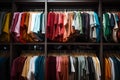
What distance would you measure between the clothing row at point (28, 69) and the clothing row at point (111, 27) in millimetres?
1053

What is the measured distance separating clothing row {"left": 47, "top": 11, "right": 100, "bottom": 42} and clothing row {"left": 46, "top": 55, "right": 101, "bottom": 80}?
342 millimetres

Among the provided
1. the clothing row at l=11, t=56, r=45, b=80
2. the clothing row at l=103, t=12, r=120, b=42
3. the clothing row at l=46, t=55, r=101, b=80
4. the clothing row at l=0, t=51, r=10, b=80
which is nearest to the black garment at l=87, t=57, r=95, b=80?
the clothing row at l=46, t=55, r=101, b=80

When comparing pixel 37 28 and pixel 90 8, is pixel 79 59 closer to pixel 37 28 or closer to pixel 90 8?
pixel 37 28

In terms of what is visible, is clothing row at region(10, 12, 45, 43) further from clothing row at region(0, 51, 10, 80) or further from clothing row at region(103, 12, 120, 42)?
clothing row at region(103, 12, 120, 42)

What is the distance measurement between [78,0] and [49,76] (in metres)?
1.28

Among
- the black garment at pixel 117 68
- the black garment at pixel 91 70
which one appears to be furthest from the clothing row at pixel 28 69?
the black garment at pixel 117 68

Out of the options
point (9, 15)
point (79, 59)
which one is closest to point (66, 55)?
point (79, 59)

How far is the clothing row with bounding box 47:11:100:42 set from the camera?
3172mm

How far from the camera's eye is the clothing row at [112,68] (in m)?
3.06

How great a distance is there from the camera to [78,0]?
10.9 ft

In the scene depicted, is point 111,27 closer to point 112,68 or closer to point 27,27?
point 112,68

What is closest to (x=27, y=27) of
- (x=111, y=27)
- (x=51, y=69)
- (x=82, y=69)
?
(x=51, y=69)

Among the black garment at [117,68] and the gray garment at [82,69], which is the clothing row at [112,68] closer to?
the black garment at [117,68]

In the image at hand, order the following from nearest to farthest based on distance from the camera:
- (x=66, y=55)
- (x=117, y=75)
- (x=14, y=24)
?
(x=117, y=75), (x=14, y=24), (x=66, y=55)
